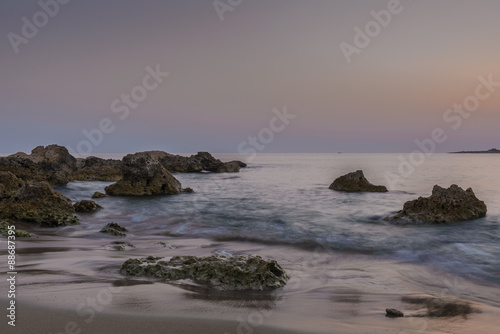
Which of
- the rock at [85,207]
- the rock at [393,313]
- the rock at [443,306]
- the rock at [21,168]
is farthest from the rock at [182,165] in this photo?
the rock at [393,313]

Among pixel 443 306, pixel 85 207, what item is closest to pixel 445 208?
pixel 443 306

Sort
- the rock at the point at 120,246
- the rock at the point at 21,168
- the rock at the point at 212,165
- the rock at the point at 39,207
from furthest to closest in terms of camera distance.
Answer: the rock at the point at 212,165 → the rock at the point at 21,168 → the rock at the point at 39,207 → the rock at the point at 120,246

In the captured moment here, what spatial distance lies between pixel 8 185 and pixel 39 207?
13.0ft

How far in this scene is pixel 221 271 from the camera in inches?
192

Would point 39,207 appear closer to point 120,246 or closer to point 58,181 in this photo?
point 120,246

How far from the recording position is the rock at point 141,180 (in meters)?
19.1

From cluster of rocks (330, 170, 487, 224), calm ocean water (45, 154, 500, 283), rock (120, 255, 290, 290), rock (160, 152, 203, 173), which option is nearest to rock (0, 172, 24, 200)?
calm ocean water (45, 154, 500, 283)

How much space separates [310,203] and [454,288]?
12272mm

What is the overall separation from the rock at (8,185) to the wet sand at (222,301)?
6970 millimetres

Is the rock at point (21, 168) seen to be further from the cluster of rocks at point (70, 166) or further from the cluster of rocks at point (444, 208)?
the cluster of rocks at point (444, 208)

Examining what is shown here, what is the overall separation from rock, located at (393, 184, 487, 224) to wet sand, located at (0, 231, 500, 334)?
17.0ft

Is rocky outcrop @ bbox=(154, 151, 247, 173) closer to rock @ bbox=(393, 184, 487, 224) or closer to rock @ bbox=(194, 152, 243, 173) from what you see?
rock @ bbox=(194, 152, 243, 173)

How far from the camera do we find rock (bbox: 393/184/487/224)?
11.3m

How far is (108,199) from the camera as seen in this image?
1742 cm
